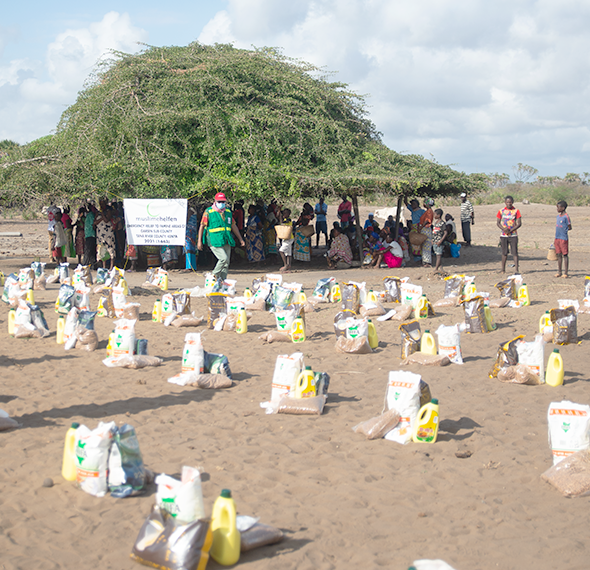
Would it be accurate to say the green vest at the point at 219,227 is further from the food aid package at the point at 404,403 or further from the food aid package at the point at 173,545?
the food aid package at the point at 173,545

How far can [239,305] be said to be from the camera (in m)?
8.36

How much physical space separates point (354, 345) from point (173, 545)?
4552 mm

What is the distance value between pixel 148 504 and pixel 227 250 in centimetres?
712

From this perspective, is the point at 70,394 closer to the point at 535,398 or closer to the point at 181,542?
the point at 181,542

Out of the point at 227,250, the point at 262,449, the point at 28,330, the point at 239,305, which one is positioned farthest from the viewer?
the point at 227,250

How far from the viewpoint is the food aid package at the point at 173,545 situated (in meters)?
2.78

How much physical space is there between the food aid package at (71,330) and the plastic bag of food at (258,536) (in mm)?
4785

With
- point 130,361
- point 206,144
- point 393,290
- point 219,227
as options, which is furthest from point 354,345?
point 206,144

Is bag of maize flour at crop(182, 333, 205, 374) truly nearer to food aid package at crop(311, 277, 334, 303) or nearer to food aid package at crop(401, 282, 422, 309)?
food aid package at crop(401, 282, 422, 309)

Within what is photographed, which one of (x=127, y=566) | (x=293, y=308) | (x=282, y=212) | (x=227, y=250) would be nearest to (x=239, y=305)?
(x=293, y=308)

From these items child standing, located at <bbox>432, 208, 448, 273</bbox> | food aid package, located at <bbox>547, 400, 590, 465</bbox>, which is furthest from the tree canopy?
food aid package, located at <bbox>547, 400, 590, 465</bbox>

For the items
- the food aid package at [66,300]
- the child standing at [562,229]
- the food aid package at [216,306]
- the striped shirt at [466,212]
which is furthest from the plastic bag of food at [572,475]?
the striped shirt at [466,212]

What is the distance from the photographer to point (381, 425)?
4.57 meters

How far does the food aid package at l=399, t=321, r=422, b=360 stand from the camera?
675cm
